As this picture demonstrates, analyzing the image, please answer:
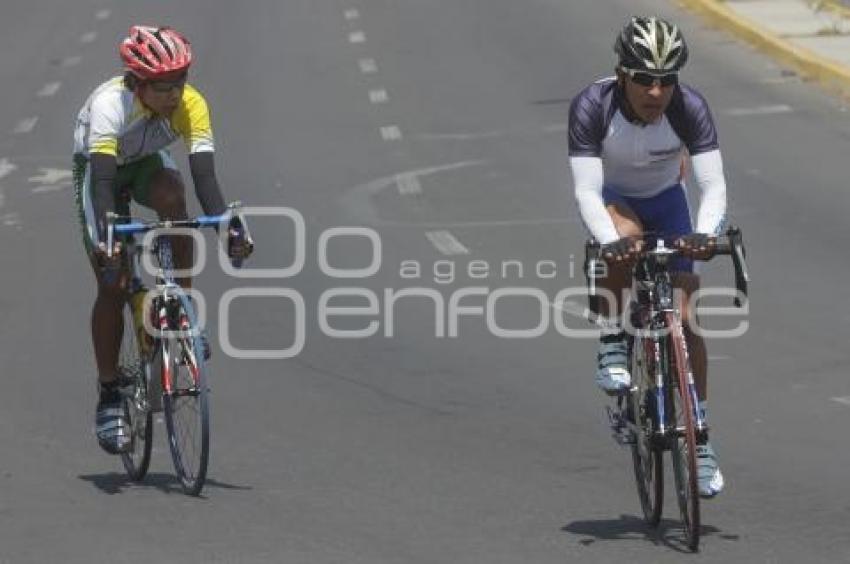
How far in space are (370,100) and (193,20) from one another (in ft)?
28.8

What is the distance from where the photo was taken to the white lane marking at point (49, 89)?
92.6 feet

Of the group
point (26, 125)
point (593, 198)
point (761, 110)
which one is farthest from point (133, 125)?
point (26, 125)

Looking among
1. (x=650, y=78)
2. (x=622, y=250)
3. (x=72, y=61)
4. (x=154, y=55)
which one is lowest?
(x=622, y=250)

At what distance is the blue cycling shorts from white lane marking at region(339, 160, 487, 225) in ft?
32.1

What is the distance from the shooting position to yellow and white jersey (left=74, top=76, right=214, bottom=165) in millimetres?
9180

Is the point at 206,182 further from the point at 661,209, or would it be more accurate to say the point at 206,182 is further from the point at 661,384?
the point at 661,384

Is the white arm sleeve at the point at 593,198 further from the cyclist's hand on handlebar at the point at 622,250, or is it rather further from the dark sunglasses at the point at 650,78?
the dark sunglasses at the point at 650,78

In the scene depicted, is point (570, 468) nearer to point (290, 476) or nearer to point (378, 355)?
point (290, 476)

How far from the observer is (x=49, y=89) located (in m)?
28.7

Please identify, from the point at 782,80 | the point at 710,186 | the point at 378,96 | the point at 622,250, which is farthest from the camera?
the point at 378,96

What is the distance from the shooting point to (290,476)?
9719mm

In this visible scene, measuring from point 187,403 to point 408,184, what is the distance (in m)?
11.3

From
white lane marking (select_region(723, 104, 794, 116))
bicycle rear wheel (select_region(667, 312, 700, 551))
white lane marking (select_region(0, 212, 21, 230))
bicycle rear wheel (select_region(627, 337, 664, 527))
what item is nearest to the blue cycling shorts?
bicycle rear wheel (select_region(627, 337, 664, 527))

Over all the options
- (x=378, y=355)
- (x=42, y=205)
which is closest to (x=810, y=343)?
(x=378, y=355)
